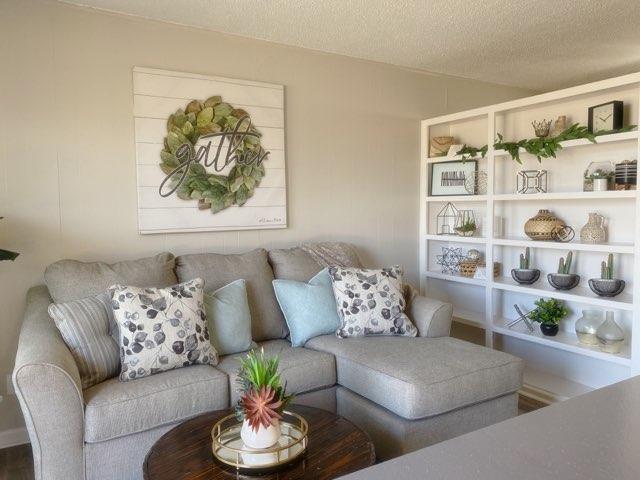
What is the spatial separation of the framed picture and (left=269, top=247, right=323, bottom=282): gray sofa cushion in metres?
1.40

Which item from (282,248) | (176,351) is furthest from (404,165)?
(176,351)

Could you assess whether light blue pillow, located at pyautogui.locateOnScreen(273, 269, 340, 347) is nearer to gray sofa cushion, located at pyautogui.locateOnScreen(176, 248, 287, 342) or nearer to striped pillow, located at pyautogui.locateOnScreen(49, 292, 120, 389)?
gray sofa cushion, located at pyautogui.locateOnScreen(176, 248, 287, 342)

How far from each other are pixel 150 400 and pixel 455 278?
2513mm

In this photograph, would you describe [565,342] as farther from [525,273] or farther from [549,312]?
[525,273]

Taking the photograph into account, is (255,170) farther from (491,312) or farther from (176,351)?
(491,312)

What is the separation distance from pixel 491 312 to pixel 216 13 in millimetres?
2644

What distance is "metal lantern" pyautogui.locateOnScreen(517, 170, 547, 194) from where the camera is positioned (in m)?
3.44

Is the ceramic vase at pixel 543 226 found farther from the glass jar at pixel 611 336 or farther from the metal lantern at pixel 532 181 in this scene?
the glass jar at pixel 611 336

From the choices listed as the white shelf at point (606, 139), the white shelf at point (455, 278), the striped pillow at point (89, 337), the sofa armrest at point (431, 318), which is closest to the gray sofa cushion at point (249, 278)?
the striped pillow at point (89, 337)

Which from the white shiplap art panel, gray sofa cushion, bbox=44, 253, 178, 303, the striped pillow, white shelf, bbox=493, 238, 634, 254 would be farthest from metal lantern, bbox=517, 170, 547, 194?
the striped pillow

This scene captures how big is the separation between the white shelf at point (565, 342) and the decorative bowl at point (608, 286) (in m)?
0.33

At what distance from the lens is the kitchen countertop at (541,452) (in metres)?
0.49

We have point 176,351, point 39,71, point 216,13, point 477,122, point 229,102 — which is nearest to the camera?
point 176,351

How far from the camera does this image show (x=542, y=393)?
3258 mm
